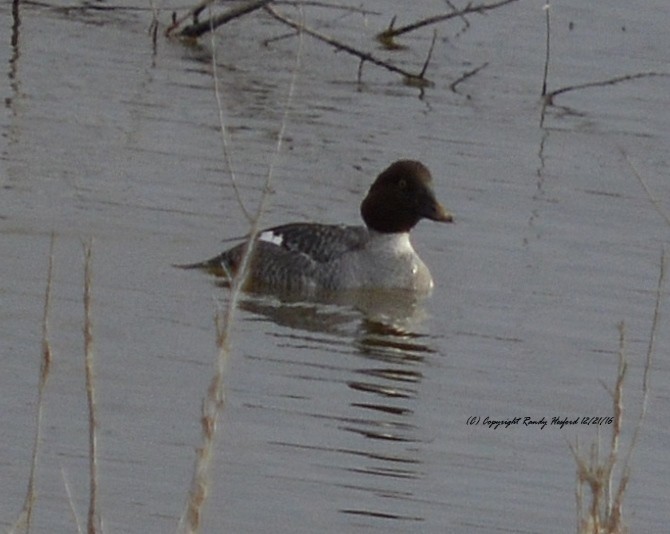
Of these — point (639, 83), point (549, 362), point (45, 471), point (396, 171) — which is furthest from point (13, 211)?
point (639, 83)

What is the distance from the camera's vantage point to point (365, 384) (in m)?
10.3

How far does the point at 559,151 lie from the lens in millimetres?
15719

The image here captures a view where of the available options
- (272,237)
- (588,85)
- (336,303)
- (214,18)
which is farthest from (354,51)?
(336,303)

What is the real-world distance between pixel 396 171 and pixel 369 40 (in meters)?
5.67

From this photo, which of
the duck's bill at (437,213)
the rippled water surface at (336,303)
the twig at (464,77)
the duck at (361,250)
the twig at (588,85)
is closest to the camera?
the rippled water surface at (336,303)

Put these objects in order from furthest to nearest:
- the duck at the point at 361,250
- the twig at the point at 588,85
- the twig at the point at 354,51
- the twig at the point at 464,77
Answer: the twig at the point at 464,77
the twig at the point at 354,51
the twig at the point at 588,85
the duck at the point at 361,250

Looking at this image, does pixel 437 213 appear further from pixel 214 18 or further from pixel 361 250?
pixel 214 18

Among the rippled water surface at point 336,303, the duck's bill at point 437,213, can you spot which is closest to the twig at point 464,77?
the rippled water surface at point 336,303

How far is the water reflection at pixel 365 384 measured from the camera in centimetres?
855

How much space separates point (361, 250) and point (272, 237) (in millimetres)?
596

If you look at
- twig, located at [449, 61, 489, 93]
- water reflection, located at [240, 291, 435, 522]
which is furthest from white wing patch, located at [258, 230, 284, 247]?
twig, located at [449, 61, 489, 93]

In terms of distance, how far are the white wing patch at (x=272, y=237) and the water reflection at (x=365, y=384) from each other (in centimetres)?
43

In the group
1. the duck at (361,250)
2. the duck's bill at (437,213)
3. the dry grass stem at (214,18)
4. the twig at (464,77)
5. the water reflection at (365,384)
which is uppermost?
the dry grass stem at (214,18)

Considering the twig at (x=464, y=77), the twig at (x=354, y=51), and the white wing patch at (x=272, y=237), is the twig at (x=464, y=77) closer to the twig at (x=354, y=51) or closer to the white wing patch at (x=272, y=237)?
the twig at (x=354, y=51)
